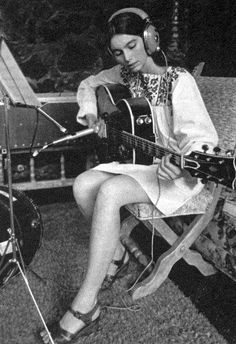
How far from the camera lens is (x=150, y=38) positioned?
1.87m

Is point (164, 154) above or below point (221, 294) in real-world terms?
above

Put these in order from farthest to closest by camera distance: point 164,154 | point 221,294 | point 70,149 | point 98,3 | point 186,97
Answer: point 98,3
point 70,149
point 221,294
point 186,97
point 164,154

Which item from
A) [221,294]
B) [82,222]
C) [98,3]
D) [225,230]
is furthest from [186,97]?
[98,3]

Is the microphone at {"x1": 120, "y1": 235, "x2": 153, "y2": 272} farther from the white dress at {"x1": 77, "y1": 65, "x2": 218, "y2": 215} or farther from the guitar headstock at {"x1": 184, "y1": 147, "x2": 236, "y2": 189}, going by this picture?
the guitar headstock at {"x1": 184, "y1": 147, "x2": 236, "y2": 189}

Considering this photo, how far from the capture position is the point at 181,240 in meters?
1.87

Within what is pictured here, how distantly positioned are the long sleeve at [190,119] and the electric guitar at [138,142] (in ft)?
0.39

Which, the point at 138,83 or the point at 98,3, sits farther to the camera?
the point at 98,3

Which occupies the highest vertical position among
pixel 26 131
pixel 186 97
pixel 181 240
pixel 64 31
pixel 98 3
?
pixel 98 3

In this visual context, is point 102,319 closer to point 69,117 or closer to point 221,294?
point 221,294

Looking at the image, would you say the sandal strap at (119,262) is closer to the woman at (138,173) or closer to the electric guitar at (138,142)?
the woman at (138,173)

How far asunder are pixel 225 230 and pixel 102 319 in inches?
26.1

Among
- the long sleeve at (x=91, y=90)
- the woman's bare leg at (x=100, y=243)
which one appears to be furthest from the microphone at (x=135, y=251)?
the long sleeve at (x=91, y=90)

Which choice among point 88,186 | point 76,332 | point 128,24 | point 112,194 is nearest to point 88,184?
point 88,186

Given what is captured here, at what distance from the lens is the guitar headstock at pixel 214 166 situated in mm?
1348
